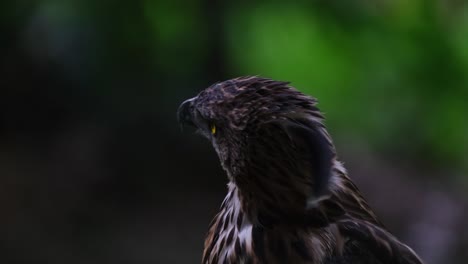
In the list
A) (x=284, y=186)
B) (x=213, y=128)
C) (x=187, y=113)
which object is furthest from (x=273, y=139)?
(x=187, y=113)

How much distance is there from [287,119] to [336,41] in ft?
14.4

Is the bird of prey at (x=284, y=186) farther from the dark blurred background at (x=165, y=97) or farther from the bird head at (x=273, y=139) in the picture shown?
the dark blurred background at (x=165, y=97)

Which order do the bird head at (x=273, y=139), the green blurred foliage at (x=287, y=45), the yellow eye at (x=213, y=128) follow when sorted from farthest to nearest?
1. the green blurred foliage at (x=287, y=45)
2. the yellow eye at (x=213, y=128)
3. the bird head at (x=273, y=139)

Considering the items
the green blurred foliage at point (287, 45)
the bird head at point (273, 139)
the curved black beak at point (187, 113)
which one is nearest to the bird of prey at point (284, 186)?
the bird head at point (273, 139)

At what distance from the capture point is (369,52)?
765 cm

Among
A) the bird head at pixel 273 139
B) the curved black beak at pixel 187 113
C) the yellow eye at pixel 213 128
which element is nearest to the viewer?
the bird head at pixel 273 139

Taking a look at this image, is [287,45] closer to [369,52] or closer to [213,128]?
[369,52]

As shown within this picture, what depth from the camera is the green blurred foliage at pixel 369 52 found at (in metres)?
7.50

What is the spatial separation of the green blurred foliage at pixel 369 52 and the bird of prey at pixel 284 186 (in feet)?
13.4

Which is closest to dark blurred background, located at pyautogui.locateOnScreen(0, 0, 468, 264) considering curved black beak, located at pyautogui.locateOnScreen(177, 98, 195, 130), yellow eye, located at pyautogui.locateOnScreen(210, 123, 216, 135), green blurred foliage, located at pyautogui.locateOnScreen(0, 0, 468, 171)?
green blurred foliage, located at pyautogui.locateOnScreen(0, 0, 468, 171)

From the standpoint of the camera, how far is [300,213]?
3.44 metres

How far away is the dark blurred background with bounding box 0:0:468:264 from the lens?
753cm

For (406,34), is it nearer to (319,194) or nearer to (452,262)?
(452,262)

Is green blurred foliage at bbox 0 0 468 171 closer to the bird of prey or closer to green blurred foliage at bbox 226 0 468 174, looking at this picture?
green blurred foliage at bbox 226 0 468 174
